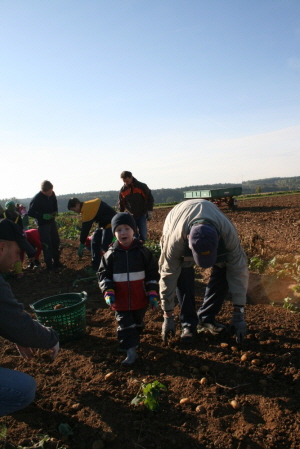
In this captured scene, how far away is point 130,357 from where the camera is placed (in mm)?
3203

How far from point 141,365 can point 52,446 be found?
1.13 meters

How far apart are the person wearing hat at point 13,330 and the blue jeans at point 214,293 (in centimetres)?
183

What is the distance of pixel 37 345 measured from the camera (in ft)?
7.51

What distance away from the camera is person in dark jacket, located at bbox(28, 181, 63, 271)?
6.65 meters

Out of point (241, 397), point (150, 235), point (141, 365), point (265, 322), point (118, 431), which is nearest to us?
point (118, 431)

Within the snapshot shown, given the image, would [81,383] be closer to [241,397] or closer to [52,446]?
[52,446]

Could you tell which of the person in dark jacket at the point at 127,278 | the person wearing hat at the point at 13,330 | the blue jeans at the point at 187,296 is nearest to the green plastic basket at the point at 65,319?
the person in dark jacket at the point at 127,278

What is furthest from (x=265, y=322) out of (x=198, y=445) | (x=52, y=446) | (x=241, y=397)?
(x=52, y=446)

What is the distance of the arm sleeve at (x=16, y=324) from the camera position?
6.92ft

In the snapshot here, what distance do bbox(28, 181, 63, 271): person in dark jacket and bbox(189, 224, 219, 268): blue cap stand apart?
459cm

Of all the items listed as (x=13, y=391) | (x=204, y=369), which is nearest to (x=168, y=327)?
(x=204, y=369)

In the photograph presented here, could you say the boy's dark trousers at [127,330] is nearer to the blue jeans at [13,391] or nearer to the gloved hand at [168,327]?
the gloved hand at [168,327]

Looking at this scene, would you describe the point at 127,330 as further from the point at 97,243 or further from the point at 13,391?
the point at 97,243

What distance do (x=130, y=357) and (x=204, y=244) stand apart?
1331 millimetres
